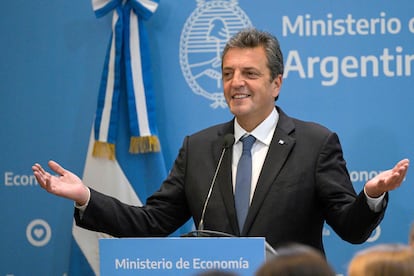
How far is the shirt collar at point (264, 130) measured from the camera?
12.7ft

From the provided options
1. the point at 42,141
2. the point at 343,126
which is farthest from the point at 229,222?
the point at 42,141

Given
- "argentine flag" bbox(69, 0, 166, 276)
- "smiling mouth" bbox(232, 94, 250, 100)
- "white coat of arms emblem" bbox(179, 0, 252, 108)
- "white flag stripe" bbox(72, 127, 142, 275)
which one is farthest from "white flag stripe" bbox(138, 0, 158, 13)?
"smiling mouth" bbox(232, 94, 250, 100)

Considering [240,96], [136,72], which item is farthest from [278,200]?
[136,72]

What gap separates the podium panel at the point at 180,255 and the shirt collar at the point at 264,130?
43.5 inches

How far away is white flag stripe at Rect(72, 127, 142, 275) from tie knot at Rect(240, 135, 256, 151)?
1.30 m

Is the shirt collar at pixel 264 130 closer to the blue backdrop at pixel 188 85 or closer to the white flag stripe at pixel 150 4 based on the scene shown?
the blue backdrop at pixel 188 85

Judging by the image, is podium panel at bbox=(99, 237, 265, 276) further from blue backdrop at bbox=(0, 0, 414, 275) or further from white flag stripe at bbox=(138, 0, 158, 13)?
white flag stripe at bbox=(138, 0, 158, 13)

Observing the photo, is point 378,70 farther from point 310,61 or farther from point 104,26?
point 104,26

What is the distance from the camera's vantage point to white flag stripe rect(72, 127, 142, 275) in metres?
4.96

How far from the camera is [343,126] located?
4746 millimetres

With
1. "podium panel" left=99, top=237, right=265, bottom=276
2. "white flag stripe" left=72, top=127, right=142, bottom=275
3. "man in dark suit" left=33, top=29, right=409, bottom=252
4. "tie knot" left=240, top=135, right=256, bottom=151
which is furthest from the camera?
"white flag stripe" left=72, top=127, right=142, bottom=275

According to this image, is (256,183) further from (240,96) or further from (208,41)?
(208,41)

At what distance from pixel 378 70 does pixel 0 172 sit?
2.43 meters

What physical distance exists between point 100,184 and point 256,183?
1.53m
